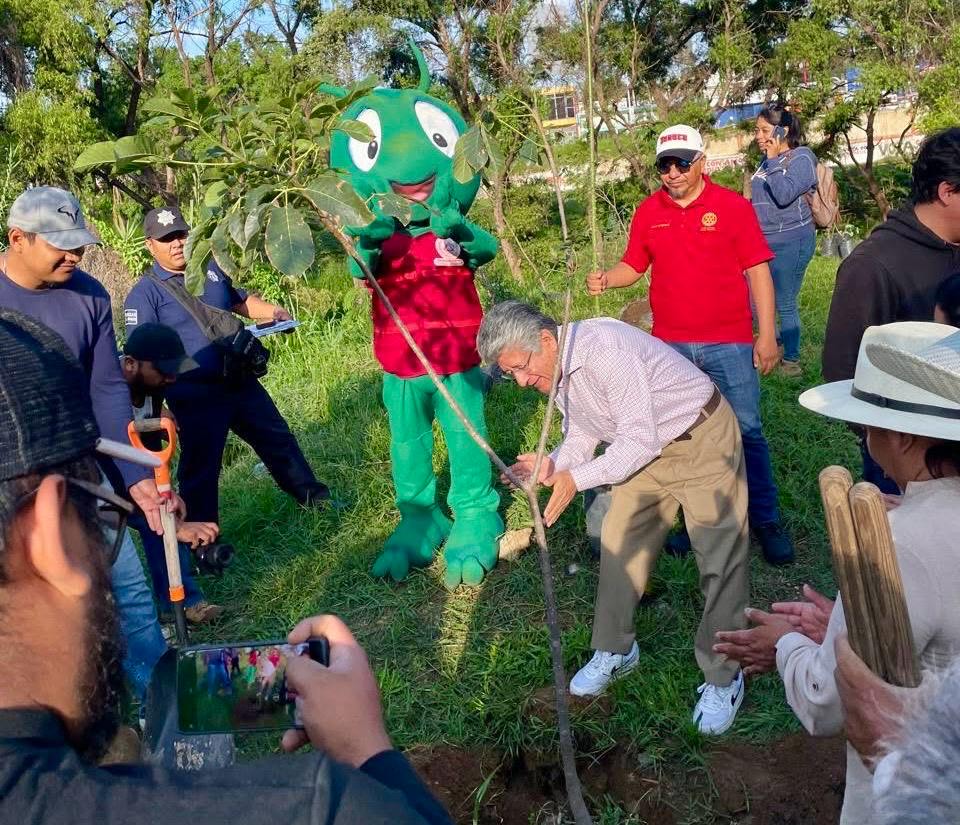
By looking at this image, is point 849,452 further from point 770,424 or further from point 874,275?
point 874,275

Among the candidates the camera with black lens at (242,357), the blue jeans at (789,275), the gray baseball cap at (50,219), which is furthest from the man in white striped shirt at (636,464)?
the blue jeans at (789,275)

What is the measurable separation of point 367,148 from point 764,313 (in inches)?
72.2

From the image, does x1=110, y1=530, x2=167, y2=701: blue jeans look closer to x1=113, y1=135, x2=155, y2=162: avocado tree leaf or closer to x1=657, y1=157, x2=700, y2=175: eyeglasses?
x1=113, y1=135, x2=155, y2=162: avocado tree leaf

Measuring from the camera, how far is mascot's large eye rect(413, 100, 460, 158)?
391cm

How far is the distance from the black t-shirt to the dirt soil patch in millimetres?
2197

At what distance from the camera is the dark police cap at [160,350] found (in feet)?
12.1

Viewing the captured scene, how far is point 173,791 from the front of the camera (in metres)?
0.90

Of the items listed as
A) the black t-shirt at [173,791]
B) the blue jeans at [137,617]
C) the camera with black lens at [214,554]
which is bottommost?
the camera with black lens at [214,554]

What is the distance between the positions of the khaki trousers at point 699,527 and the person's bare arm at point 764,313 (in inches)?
36.2

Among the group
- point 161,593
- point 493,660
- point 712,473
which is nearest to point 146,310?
point 161,593

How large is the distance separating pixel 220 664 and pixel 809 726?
1.05 metres

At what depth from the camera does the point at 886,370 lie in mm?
1709

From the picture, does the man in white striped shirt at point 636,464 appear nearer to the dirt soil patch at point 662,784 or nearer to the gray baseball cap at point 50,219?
the dirt soil patch at point 662,784

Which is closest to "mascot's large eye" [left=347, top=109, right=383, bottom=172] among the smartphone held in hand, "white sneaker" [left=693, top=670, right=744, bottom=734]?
"white sneaker" [left=693, top=670, right=744, bottom=734]
